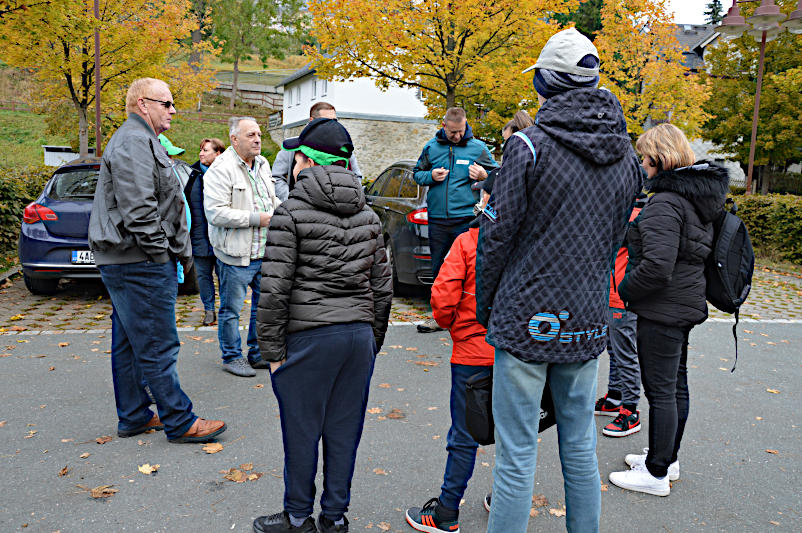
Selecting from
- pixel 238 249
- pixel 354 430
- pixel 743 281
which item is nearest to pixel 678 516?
pixel 743 281

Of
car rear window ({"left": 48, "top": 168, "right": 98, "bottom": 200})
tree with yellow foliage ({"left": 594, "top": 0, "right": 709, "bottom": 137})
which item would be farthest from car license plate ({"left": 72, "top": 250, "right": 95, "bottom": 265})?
tree with yellow foliage ({"left": 594, "top": 0, "right": 709, "bottom": 137})

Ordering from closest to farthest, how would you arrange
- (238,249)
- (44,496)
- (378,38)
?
(44,496), (238,249), (378,38)

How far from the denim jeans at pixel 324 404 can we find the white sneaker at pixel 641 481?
1702mm

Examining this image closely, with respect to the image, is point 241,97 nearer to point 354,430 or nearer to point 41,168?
point 41,168

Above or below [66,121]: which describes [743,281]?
below

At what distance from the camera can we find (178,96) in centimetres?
2206

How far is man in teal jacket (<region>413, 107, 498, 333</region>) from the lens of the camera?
6.54 m

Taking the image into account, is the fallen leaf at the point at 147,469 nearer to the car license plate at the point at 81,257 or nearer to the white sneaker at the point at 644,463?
the white sneaker at the point at 644,463

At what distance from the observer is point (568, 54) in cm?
239

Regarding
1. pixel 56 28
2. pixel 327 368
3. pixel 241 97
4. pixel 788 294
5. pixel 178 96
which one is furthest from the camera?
pixel 241 97

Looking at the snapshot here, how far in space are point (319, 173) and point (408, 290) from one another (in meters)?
6.61

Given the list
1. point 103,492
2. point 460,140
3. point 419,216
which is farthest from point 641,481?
point 419,216

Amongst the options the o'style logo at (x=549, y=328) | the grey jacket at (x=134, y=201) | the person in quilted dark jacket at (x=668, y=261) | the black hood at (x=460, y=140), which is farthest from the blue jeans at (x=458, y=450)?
the black hood at (x=460, y=140)

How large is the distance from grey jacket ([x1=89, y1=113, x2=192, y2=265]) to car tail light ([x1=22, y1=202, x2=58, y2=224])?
14.8ft
